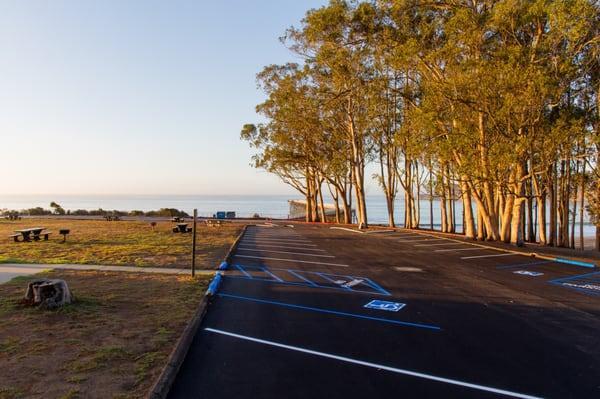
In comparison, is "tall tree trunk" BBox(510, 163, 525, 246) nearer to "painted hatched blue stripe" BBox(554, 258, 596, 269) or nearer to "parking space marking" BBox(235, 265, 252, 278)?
"painted hatched blue stripe" BBox(554, 258, 596, 269)

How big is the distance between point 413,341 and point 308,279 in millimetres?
5612

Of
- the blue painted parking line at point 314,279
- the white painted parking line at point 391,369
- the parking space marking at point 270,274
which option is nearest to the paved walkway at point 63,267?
the blue painted parking line at point 314,279

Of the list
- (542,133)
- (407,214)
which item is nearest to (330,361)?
(542,133)

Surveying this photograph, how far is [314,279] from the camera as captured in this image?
1257cm

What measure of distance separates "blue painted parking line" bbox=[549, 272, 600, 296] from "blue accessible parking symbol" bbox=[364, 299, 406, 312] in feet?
17.6

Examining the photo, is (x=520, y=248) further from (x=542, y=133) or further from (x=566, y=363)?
(x=566, y=363)

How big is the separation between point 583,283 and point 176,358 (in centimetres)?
1165

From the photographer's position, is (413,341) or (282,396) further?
(413,341)

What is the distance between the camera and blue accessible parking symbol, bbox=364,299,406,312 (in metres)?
9.32

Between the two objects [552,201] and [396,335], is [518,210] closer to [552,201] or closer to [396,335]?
[552,201]

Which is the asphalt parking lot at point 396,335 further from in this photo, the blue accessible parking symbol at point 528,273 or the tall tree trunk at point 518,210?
the tall tree trunk at point 518,210

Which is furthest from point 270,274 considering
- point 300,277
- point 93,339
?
point 93,339

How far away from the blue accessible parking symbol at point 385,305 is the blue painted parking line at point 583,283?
5.37 metres

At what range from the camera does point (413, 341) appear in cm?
716
